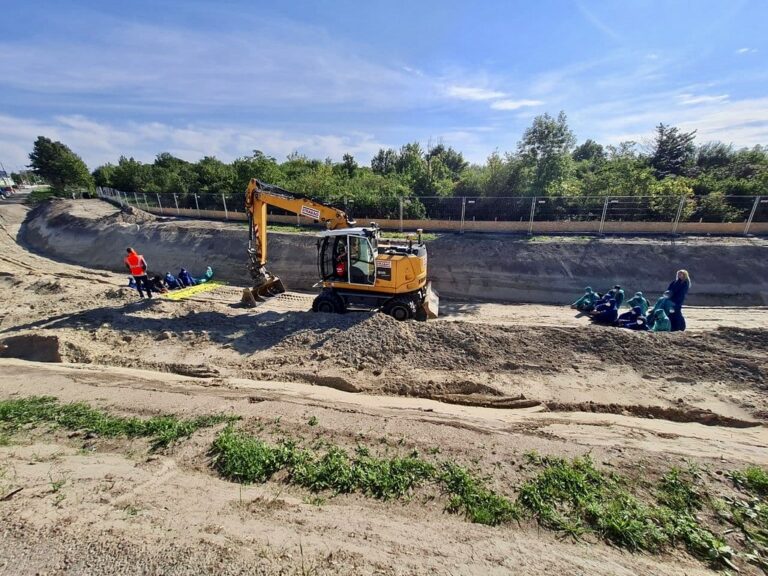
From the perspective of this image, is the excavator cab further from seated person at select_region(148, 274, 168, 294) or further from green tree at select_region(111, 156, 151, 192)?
green tree at select_region(111, 156, 151, 192)

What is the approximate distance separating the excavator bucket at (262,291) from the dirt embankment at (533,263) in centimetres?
280

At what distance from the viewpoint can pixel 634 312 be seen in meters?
9.53

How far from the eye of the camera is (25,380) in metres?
6.52

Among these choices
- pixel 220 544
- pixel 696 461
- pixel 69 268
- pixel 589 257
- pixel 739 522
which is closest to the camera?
pixel 220 544

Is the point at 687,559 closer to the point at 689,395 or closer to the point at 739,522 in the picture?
the point at 739,522

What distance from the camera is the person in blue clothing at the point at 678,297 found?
8.49 meters

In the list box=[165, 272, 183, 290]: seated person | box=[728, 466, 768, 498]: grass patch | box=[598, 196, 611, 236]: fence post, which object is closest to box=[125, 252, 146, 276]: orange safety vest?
box=[165, 272, 183, 290]: seated person

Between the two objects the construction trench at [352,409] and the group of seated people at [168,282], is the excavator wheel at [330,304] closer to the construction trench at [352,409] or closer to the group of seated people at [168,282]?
the construction trench at [352,409]

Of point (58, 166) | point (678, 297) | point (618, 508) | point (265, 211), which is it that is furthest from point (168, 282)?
point (58, 166)

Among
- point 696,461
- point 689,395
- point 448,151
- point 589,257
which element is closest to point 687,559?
point 696,461

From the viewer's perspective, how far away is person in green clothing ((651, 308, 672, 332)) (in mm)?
8633

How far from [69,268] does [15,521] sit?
65.3 ft

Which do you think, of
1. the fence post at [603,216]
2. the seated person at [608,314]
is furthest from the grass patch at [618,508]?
the fence post at [603,216]

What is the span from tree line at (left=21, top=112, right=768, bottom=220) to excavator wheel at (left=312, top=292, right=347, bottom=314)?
10830mm
